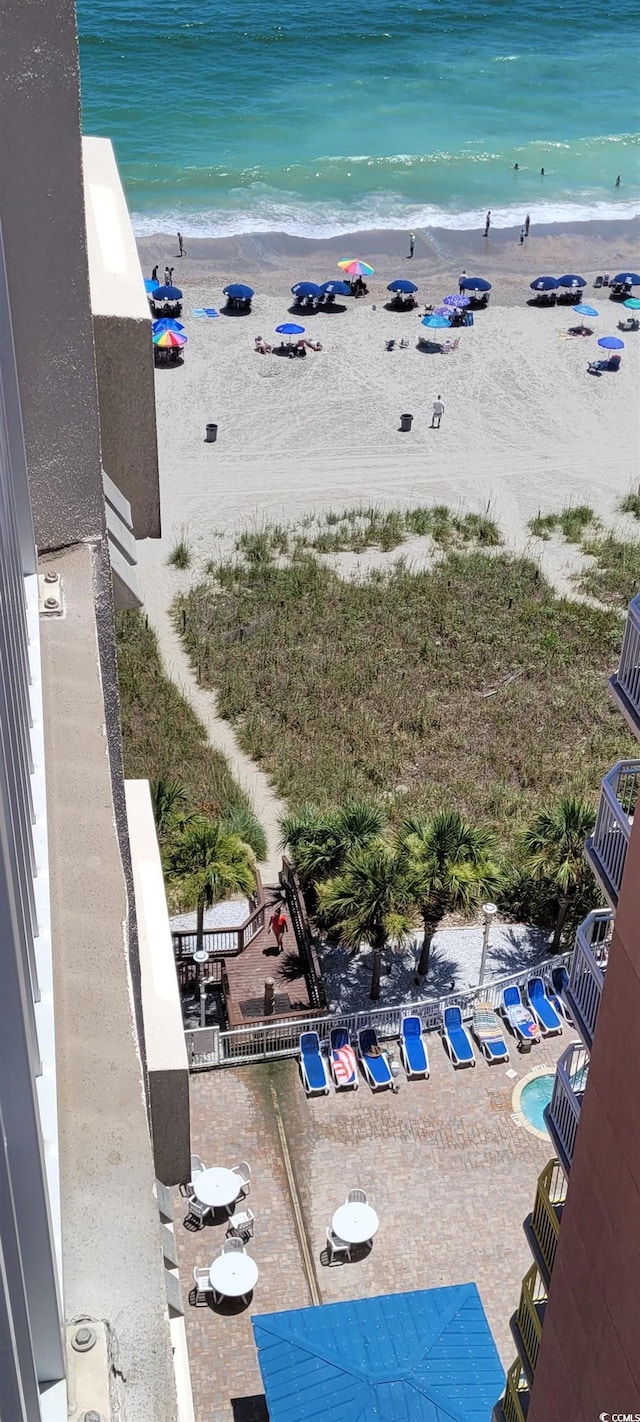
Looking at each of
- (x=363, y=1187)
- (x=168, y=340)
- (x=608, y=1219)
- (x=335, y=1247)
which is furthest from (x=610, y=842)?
(x=168, y=340)

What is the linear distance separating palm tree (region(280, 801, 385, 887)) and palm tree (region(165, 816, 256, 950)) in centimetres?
85

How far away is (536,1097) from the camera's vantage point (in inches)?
724

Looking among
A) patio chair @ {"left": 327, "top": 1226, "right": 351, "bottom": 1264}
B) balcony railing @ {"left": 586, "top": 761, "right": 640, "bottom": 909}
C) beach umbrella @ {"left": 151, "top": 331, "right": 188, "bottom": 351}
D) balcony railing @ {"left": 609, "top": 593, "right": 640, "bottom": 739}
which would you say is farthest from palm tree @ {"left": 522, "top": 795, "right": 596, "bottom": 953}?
beach umbrella @ {"left": 151, "top": 331, "right": 188, "bottom": 351}

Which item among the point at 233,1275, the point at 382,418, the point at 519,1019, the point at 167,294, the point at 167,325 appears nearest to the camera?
the point at 233,1275

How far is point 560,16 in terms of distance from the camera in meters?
99.7

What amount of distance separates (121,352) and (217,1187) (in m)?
11.0

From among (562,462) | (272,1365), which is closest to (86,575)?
(272,1365)

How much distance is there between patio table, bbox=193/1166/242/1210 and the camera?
16047mm

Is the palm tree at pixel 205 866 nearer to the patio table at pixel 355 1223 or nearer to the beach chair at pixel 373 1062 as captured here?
the beach chair at pixel 373 1062

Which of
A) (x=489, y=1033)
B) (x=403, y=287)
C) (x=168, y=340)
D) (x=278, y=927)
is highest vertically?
(x=403, y=287)

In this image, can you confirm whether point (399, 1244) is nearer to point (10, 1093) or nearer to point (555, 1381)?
point (555, 1381)

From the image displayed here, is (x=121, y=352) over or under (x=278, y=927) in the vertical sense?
over

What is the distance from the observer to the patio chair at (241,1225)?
1609cm

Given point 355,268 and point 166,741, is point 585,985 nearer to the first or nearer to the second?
point 166,741
